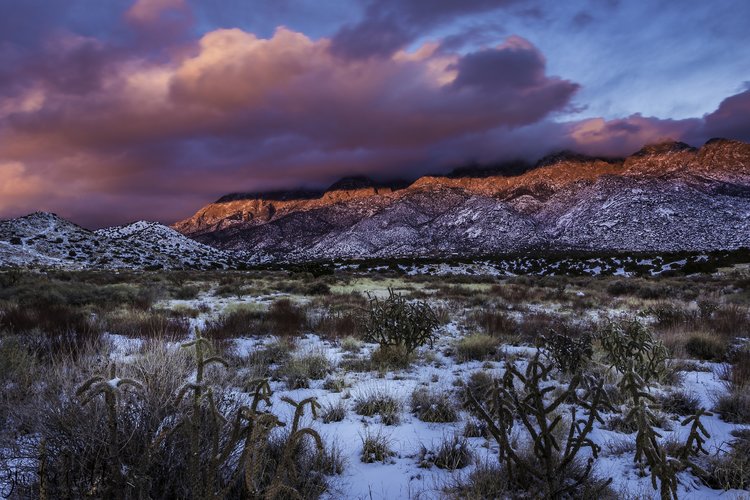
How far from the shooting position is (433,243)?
4646 inches

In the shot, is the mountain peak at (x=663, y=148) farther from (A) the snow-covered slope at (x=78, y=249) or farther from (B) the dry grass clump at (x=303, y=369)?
(B) the dry grass clump at (x=303, y=369)

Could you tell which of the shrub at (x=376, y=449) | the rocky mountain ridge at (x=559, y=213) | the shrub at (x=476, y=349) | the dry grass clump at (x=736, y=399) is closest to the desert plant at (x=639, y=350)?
the dry grass clump at (x=736, y=399)

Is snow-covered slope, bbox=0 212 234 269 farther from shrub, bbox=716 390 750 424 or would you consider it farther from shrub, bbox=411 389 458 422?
shrub, bbox=716 390 750 424

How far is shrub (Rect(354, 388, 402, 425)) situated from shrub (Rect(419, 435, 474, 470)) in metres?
0.83

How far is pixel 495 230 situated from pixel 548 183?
3611cm

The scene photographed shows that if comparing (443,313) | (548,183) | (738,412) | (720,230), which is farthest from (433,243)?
(738,412)

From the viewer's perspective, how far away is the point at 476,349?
7.90 meters

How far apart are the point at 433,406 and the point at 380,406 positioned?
679 millimetres

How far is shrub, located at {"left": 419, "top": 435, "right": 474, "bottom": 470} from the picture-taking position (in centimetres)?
373

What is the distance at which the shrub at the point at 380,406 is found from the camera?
4.74 m

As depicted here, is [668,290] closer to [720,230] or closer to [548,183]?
[720,230]

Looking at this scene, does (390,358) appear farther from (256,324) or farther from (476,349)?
(256,324)

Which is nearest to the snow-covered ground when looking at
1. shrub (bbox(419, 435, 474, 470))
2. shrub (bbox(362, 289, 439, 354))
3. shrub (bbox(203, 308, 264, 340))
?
shrub (bbox(419, 435, 474, 470))

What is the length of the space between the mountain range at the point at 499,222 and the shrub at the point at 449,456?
53.0 metres
